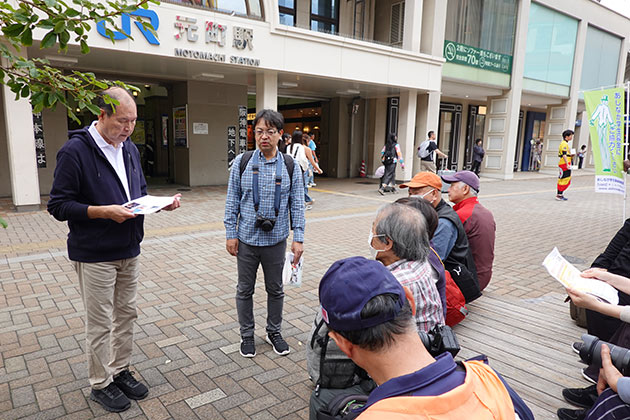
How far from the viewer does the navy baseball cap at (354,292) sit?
1148 mm

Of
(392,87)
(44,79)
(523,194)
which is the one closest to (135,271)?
(44,79)

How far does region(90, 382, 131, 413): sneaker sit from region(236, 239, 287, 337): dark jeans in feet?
3.16

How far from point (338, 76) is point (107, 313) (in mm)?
10968

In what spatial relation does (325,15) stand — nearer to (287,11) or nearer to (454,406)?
(287,11)

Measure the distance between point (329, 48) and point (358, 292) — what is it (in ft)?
39.0

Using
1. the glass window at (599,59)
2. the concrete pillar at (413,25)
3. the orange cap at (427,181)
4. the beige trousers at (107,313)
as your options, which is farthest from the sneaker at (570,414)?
the glass window at (599,59)

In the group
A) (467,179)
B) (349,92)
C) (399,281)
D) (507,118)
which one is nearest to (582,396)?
(399,281)

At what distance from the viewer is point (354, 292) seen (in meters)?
1.16

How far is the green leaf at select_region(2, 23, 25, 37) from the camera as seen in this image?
5.11 feet

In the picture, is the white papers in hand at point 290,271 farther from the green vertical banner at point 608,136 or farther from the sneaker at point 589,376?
the green vertical banner at point 608,136

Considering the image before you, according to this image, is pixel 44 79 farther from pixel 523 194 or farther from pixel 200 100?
pixel 523 194

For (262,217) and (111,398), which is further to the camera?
(262,217)

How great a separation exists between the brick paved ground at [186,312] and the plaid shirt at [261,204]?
98 cm

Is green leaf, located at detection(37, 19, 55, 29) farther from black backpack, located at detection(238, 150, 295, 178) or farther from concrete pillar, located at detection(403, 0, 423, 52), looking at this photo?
concrete pillar, located at detection(403, 0, 423, 52)
